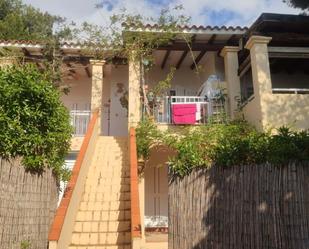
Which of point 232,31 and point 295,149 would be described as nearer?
point 295,149

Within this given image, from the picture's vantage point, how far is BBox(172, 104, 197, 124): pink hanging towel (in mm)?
12027

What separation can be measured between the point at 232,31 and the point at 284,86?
3574mm

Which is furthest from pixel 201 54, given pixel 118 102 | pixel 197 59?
pixel 118 102

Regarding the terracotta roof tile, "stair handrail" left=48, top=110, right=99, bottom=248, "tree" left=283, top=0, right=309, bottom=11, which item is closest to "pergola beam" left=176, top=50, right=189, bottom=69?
the terracotta roof tile

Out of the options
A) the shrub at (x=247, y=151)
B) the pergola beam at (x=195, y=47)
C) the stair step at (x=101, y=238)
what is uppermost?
the pergola beam at (x=195, y=47)

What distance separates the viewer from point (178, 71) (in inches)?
624

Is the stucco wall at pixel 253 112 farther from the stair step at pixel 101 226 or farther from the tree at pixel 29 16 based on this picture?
the tree at pixel 29 16

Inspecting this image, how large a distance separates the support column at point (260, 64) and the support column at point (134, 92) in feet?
12.9

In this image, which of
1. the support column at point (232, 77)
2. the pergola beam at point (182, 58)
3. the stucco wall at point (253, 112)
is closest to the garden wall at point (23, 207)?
the stucco wall at point (253, 112)

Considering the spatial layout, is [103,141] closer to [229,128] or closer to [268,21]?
[229,128]

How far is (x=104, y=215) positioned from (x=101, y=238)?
2.22 feet

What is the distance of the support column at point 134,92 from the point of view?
12281mm

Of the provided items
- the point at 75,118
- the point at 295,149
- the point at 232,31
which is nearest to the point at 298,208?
the point at 295,149

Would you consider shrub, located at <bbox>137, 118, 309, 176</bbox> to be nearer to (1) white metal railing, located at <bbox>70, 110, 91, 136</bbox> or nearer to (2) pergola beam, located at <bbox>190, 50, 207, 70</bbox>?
(1) white metal railing, located at <bbox>70, 110, 91, 136</bbox>
